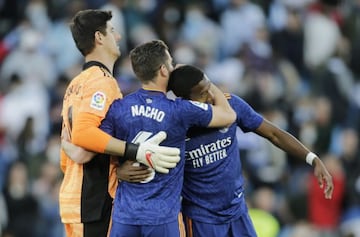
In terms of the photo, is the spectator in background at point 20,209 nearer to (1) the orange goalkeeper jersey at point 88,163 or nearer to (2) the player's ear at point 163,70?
(1) the orange goalkeeper jersey at point 88,163

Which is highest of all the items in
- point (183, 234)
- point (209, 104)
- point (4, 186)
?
point (209, 104)

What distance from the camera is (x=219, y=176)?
27.0ft

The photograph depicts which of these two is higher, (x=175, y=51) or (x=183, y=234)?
(x=183, y=234)

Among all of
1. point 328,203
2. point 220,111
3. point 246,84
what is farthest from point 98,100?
point 246,84

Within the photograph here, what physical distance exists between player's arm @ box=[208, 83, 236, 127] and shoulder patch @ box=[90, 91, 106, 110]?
722 millimetres

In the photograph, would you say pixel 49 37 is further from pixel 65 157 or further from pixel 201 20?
pixel 65 157

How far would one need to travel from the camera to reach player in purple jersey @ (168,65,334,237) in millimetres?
8188

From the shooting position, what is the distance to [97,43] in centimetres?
816

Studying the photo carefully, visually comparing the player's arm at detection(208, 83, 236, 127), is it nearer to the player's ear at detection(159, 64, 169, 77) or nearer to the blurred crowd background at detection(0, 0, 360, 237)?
the player's ear at detection(159, 64, 169, 77)

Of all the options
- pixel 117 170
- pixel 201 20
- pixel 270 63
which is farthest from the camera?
pixel 201 20

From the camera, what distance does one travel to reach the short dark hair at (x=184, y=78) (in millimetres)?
7973

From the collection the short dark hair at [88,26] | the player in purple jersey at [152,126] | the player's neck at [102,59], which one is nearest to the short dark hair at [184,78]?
the player in purple jersey at [152,126]

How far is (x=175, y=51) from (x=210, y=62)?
0.53m

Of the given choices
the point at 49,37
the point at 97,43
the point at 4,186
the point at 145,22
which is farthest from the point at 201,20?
the point at 97,43
